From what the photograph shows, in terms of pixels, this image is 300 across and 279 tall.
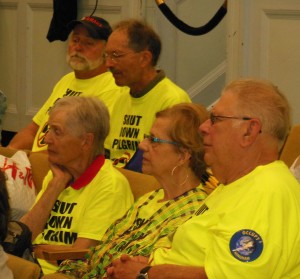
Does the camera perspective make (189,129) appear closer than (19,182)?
Yes

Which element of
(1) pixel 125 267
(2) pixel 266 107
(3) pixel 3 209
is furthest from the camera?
(1) pixel 125 267

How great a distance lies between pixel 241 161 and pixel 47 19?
4839 millimetres

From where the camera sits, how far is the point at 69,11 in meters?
6.62

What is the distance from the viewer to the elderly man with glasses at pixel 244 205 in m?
2.27

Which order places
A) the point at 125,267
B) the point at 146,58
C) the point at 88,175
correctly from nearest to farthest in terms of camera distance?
the point at 125,267 < the point at 88,175 < the point at 146,58

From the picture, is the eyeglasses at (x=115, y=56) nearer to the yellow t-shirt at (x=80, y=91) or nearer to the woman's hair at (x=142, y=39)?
the woman's hair at (x=142, y=39)

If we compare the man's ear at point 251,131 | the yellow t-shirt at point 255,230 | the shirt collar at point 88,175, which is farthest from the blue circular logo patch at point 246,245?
the shirt collar at point 88,175

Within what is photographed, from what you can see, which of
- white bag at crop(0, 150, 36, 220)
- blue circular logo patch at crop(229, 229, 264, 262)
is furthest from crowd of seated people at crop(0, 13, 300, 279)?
white bag at crop(0, 150, 36, 220)

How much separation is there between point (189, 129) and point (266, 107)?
61cm

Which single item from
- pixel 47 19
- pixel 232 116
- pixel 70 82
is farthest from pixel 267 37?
pixel 232 116

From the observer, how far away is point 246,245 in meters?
2.28

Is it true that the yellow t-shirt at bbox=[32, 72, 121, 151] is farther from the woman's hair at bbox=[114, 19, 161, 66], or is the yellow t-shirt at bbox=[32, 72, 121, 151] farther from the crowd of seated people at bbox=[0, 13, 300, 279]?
the woman's hair at bbox=[114, 19, 161, 66]

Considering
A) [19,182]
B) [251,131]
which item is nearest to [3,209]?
[251,131]

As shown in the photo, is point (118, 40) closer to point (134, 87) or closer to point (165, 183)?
point (134, 87)
